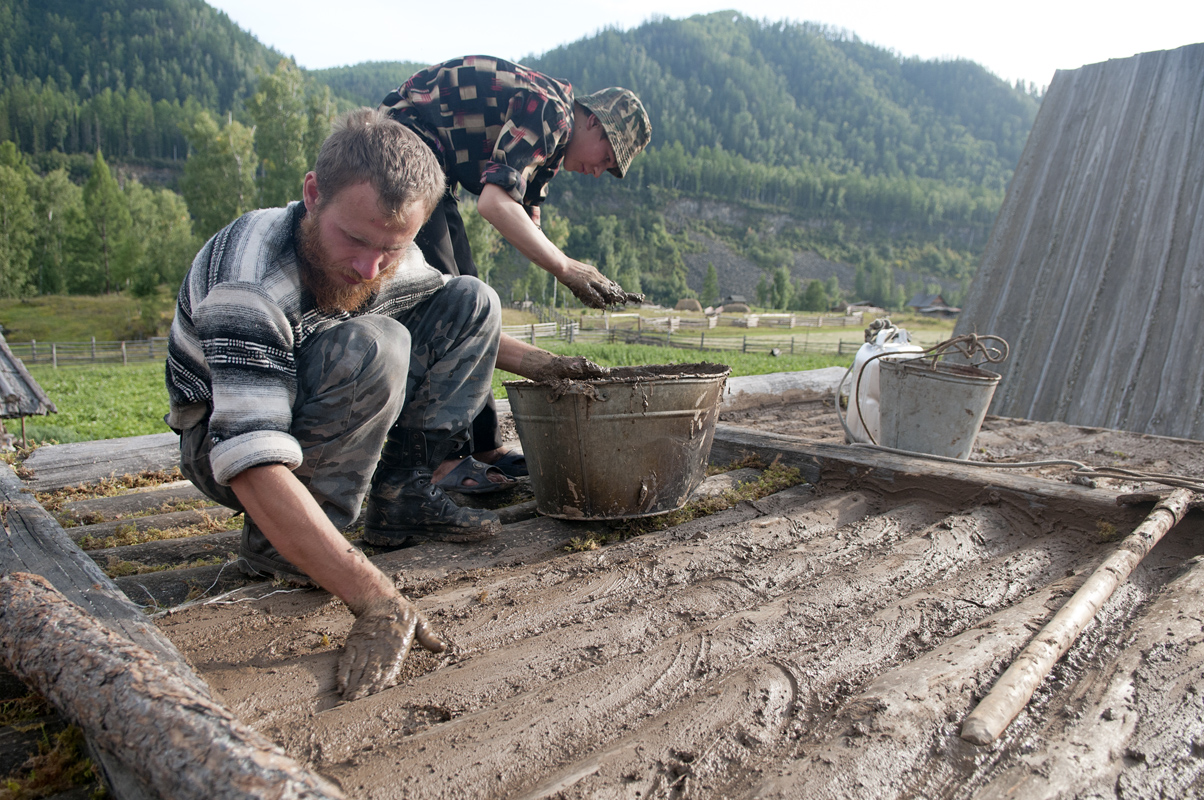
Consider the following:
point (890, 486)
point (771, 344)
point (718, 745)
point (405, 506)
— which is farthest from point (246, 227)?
point (771, 344)

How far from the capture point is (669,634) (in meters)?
1.72

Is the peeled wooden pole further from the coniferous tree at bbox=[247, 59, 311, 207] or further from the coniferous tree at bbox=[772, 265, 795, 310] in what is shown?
the coniferous tree at bbox=[772, 265, 795, 310]

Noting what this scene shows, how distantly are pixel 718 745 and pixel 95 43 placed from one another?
16170 centimetres

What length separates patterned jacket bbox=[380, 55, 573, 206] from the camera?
280cm

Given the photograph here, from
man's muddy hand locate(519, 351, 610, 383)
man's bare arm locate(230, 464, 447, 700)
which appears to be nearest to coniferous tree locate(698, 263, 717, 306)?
man's muddy hand locate(519, 351, 610, 383)

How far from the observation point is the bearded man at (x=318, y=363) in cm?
156

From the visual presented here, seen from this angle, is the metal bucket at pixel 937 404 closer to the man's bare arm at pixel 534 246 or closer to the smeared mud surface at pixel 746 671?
the smeared mud surface at pixel 746 671

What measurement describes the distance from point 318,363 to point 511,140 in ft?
4.36

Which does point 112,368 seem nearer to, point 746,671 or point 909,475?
point 909,475

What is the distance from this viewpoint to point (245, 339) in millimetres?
1619

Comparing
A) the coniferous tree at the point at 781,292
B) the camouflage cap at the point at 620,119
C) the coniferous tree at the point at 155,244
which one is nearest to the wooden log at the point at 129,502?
the camouflage cap at the point at 620,119

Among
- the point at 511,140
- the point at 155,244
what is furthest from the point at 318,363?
the point at 155,244

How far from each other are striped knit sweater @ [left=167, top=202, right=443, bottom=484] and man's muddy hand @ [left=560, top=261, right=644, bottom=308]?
92 centimetres

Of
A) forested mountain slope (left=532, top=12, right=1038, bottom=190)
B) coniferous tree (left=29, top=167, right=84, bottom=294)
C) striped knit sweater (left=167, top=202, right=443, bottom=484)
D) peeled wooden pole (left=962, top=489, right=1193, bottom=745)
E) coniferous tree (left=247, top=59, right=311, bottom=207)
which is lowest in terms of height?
coniferous tree (left=29, top=167, right=84, bottom=294)
